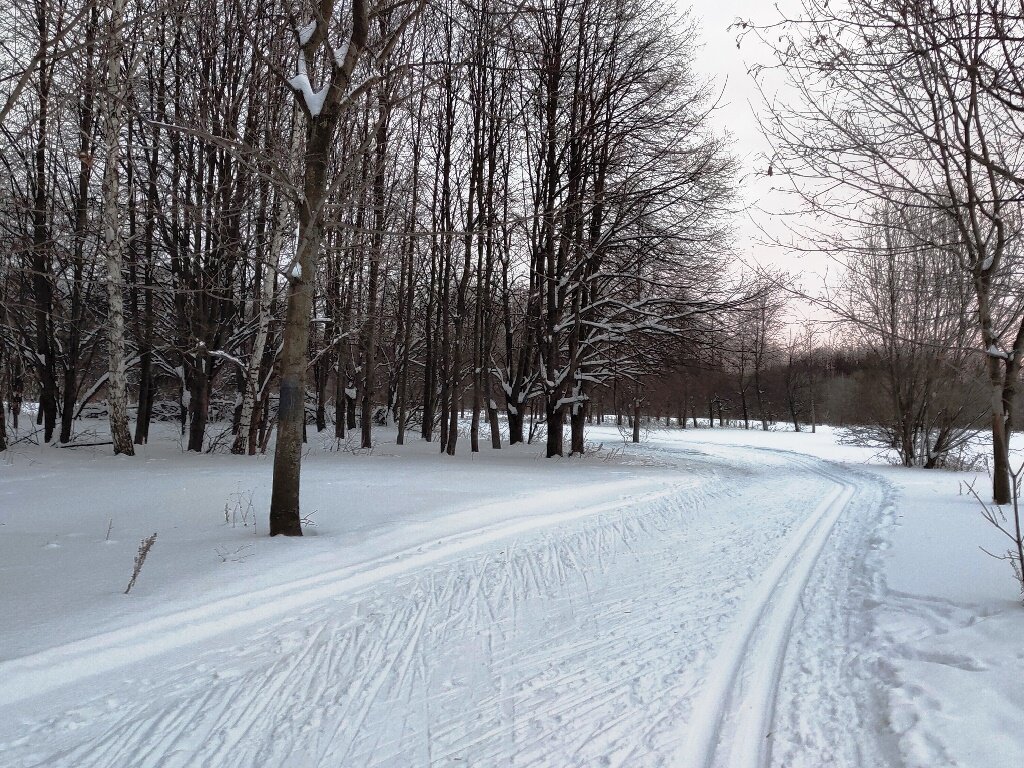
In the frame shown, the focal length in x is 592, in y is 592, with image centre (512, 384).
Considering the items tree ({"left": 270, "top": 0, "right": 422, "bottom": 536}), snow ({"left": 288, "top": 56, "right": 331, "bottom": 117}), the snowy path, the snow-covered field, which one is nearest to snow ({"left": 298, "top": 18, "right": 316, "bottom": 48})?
tree ({"left": 270, "top": 0, "right": 422, "bottom": 536})

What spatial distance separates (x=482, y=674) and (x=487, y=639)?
53 cm

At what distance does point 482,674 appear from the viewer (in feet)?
11.8

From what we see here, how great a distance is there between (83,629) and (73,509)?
4.15m

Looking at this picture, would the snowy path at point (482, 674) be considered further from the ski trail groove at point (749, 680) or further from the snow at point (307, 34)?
the snow at point (307, 34)

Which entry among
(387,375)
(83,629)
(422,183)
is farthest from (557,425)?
(387,375)

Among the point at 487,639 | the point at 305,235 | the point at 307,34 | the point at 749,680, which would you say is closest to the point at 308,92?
the point at 307,34

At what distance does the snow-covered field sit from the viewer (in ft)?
9.39

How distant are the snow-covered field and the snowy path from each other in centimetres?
2

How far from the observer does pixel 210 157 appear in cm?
1439

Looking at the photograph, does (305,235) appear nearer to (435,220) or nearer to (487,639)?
(487,639)

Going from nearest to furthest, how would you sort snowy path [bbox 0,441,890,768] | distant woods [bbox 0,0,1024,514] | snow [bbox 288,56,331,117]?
snowy path [bbox 0,441,890,768] < snow [bbox 288,56,331,117] < distant woods [bbox 0,0,1024,514]

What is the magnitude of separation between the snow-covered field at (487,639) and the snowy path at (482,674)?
17 millimetres

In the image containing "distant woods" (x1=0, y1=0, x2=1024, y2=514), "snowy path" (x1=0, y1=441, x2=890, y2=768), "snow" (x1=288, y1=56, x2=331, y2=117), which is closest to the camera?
"snowy path" (x1=0, y1=441, x2=890, y2=768)

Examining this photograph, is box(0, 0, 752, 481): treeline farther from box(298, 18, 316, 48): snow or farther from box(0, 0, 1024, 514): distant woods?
box(298, 18, 316, 48): snow
